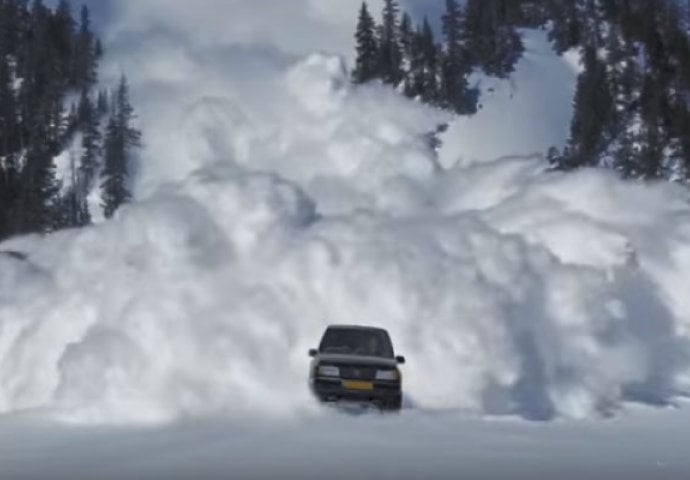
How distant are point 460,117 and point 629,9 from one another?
17.6 m

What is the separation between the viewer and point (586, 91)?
79.6 m

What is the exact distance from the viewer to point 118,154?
275ft

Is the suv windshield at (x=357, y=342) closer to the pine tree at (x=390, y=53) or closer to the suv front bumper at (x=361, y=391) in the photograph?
the suv front bumper at (x=361, y=391)

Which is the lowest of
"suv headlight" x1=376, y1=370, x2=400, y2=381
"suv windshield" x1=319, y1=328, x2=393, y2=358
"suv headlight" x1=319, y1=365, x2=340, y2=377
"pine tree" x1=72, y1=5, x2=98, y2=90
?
"suv headlight" x1=376, y1=370, x2=400, y2=381

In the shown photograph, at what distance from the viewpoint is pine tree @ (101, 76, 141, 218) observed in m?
80.8

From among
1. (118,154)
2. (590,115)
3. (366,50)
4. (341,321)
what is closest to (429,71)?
(366,50)

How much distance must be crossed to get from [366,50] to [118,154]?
67.5 feet

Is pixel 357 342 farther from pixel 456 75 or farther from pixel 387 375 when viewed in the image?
pixel 456 75

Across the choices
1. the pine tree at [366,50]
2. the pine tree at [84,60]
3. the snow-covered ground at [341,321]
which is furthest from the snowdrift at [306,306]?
the pine tree at [84,60]

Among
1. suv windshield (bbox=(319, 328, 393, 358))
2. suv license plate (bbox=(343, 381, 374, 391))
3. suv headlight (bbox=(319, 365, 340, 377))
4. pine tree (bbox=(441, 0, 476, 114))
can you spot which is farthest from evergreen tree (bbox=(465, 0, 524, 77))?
suv license plate (bbox=(343, 381, 374, 391))

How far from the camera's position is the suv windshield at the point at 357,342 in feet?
60.3

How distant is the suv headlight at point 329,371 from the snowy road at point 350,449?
0.65 meters

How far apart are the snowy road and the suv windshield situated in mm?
1205

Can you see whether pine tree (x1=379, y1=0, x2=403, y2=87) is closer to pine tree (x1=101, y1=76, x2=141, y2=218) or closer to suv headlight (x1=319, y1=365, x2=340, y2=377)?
pine tree (x1=101, y1=76, x2=141, y2=218)
